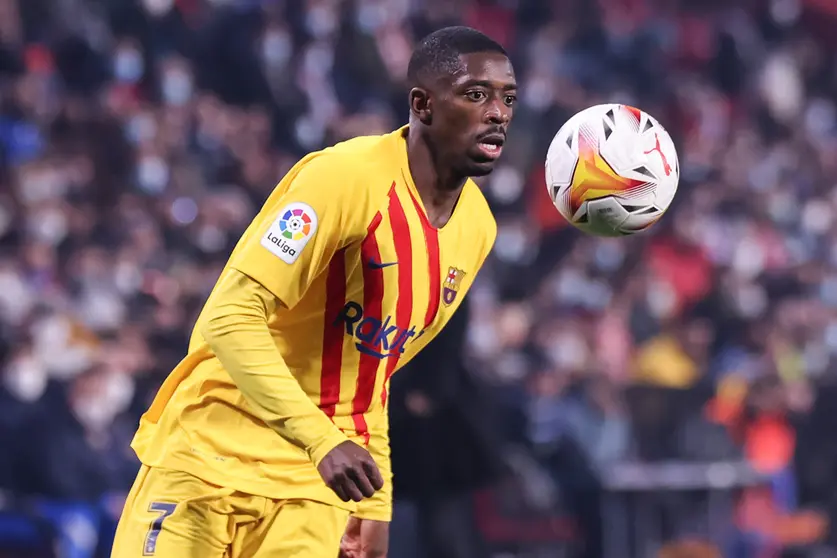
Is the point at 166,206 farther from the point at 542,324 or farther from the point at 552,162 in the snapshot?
the point at 552,162

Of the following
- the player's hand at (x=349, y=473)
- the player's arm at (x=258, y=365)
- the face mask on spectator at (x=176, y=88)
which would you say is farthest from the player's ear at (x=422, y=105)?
the face mask on spectator at (x=176, y=88)

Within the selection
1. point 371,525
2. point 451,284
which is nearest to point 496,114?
point 451,284

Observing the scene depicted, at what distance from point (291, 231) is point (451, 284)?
65 centimetres

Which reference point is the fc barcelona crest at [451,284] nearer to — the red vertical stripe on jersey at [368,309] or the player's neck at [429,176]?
the player's neck at [429,176]

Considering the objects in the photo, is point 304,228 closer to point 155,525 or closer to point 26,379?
point 155,525

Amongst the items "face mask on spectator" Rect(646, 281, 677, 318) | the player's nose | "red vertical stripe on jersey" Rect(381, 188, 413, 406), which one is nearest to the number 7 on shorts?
"red vertical stripe on jersey" Rect(381, 188, 413, 406)

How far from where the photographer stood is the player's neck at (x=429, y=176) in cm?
364

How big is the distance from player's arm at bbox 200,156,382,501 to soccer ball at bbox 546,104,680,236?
2.57 ft

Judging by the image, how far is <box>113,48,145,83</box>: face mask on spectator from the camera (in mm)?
9641

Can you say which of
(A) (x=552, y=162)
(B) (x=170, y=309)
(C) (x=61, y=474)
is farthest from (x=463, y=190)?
(B) (x=170, y=309)

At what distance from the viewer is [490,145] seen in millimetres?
3549

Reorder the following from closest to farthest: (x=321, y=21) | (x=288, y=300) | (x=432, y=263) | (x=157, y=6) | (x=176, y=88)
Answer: (x=288, y=300), (x=432, y=263), (x=176, y=88), (x=157, y=6), (x=321, y=21)

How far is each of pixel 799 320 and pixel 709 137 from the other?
8.59 ft

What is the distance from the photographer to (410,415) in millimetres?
6156
